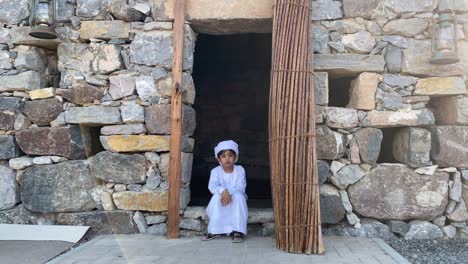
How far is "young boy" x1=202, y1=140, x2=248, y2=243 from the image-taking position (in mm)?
3604

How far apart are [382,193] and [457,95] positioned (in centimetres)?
110

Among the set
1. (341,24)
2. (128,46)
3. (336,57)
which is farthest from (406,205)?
(128,46)

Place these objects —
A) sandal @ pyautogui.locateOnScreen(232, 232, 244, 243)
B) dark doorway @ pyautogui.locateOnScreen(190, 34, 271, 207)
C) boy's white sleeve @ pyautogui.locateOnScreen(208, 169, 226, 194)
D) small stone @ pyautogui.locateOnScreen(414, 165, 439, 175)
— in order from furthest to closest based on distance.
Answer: dark doorway @ pyautogui.locateOnScreen(190, 34, 271, 207) → boy's white sleeve @ pyautogui.locateOnScreen(208, 169, 226, 194) → small stone @ pyautogui.locateOnScreen(414, 165, 439, 175) → sandal @ pyautogui.locateOnScreen(232, 232, 244, 243)

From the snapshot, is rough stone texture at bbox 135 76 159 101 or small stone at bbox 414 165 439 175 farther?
rough stone texture at bbox 135 76 159 101

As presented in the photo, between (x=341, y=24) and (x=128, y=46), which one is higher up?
(x=341, y=24)

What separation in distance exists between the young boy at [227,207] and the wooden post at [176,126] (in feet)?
0.98

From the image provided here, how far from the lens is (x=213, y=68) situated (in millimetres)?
6855

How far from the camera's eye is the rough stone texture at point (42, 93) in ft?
13.0

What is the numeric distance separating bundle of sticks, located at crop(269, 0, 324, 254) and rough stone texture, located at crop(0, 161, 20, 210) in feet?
8.12

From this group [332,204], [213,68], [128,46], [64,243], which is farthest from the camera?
[213,68]

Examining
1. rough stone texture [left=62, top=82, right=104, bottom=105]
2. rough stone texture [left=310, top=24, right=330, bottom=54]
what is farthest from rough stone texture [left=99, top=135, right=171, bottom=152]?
rough stone texture [left=310, top=24, right=330, bottom=54]

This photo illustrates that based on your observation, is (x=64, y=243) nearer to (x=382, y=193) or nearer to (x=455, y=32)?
(x=382, y=193)

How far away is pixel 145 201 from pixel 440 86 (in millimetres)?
2836

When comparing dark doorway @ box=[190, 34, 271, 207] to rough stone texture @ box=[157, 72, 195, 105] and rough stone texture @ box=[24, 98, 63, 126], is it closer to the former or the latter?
rough stone texture @ box=[157, 72, 195, 105]
